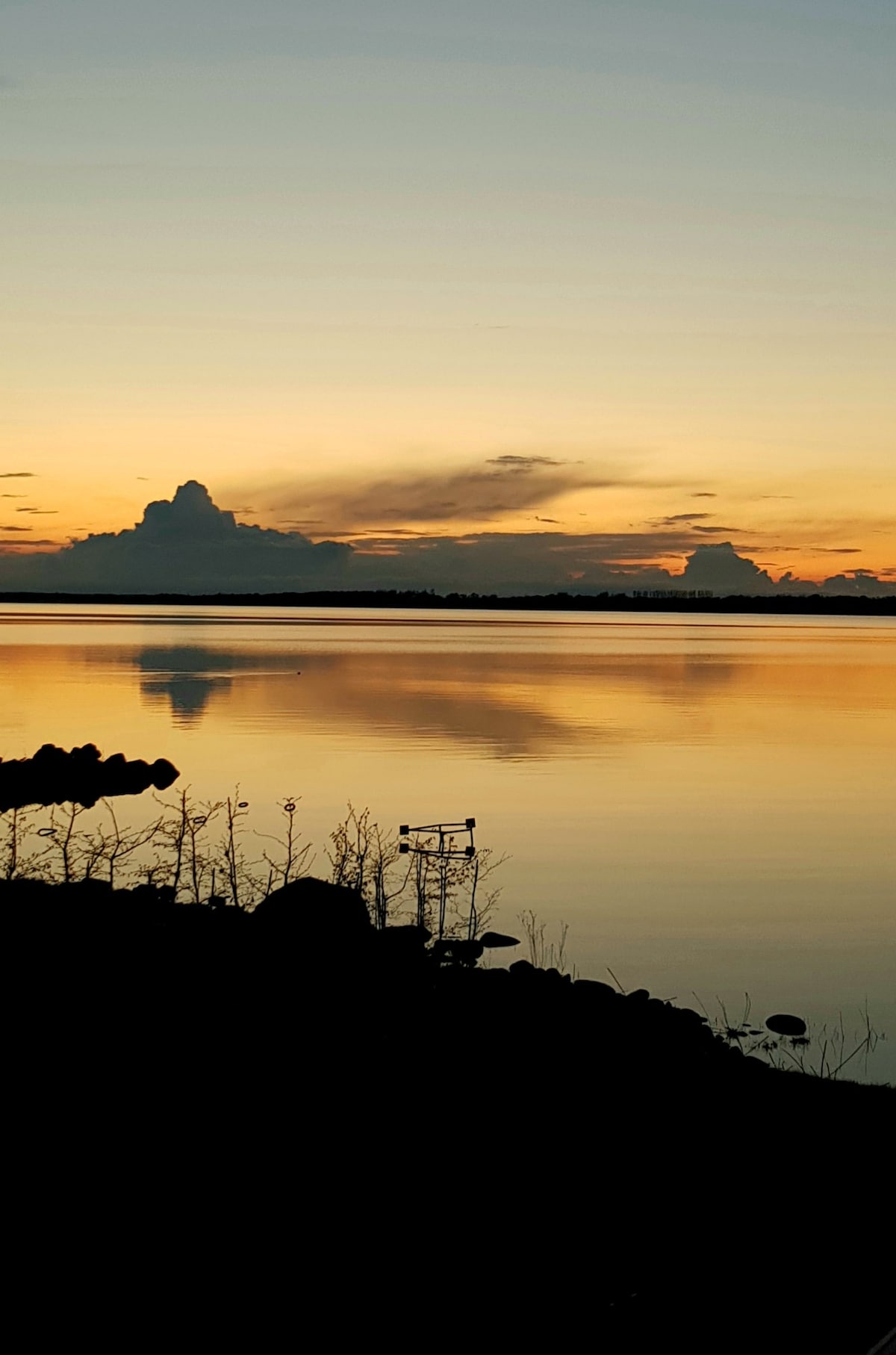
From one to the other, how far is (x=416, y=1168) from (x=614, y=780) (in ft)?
98.0

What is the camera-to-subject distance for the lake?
1986 centimetres

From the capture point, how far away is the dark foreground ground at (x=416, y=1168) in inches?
282

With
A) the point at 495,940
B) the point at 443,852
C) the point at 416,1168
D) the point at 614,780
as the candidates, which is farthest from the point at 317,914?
the point at 614,780

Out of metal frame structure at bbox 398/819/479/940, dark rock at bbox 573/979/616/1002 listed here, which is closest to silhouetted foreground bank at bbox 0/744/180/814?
metal frame structure at bbox 398/819/479/940

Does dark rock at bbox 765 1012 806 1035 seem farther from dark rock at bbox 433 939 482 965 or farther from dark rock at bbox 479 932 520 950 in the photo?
dark rock at bbox 479 932 520 950

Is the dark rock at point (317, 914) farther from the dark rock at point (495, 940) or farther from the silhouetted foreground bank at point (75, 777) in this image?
the silhouetted foreground bank at point (75, 777)

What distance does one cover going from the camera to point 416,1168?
8.99 metres

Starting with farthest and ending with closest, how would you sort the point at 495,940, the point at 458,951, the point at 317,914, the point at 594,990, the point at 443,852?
the point at 443,852 < the point at 495,940 < the point at 458,951 < the point at 317,914 < the point at 594,990

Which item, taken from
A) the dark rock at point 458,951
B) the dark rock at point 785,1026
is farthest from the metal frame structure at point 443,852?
the dark rock at point 785,1026

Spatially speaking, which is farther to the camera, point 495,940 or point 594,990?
point 495,940

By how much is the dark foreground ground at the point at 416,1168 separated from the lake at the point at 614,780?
4.49 metres

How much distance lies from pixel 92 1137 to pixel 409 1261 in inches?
100

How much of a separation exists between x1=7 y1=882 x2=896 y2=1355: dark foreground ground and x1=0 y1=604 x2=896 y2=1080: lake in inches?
177

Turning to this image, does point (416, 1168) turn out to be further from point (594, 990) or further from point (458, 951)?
point (458, 951)
